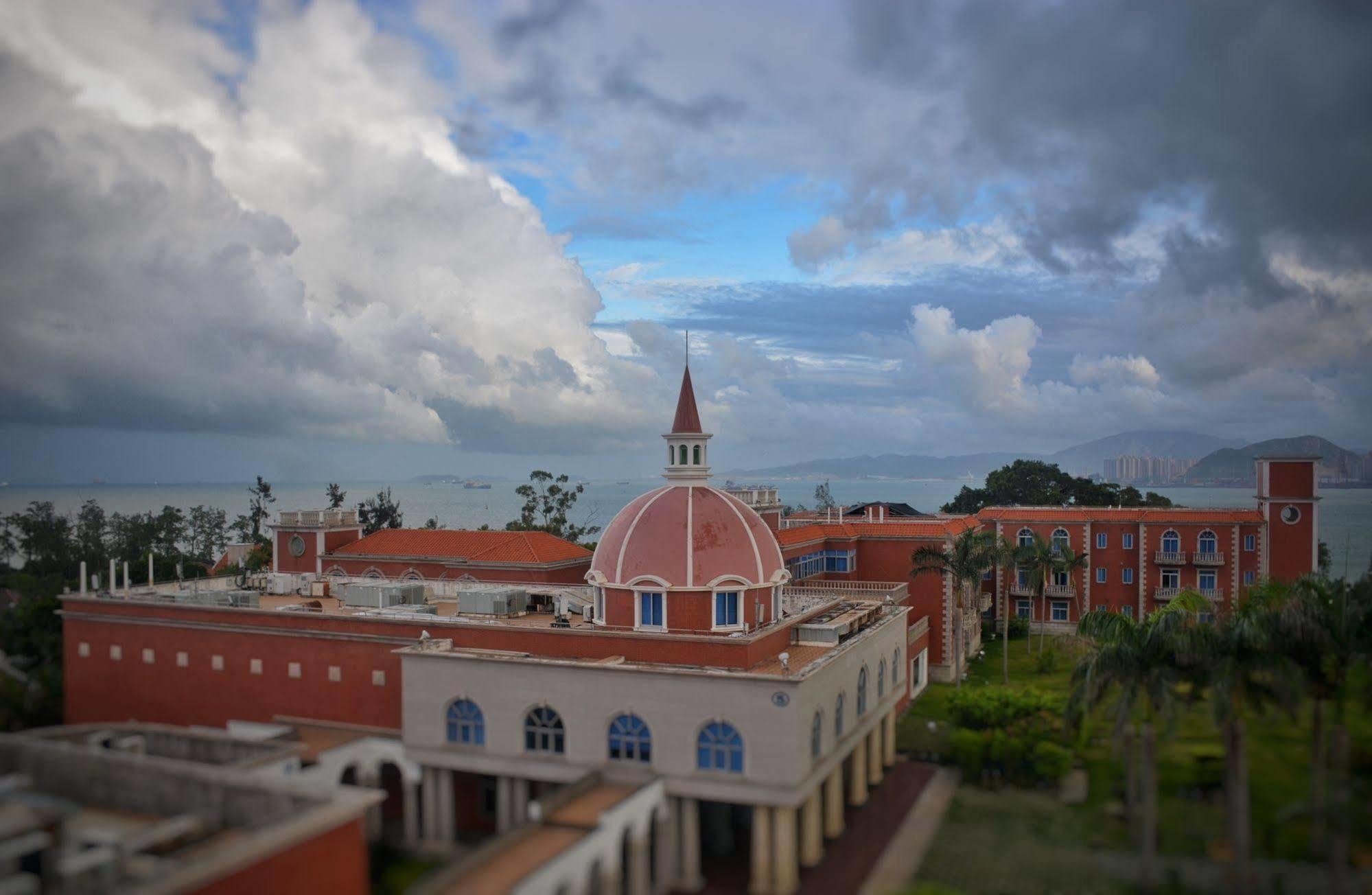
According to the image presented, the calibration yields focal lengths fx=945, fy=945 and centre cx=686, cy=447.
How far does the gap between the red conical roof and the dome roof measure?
208 centimetres

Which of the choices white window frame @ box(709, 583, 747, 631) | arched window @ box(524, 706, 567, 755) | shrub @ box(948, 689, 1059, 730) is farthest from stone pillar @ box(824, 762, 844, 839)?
arched window @ box(524, 706, 567, 755)

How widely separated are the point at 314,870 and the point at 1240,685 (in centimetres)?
2032

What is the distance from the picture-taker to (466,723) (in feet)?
87.9

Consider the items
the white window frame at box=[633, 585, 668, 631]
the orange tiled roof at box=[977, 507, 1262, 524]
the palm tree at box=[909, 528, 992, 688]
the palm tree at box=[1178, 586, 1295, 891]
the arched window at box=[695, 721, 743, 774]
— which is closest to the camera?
the palm tree at box=[1178, 586, 1295, 891]

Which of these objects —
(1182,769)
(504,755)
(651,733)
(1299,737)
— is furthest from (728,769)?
(1299,737)

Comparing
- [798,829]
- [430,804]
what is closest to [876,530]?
[798,829]

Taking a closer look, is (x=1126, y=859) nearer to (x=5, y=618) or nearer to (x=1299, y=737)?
(x=1299, y=737)

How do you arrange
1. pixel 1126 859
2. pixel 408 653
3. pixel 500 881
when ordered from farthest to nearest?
pixel 408 653, pixel 1126 859, pixel 500 881

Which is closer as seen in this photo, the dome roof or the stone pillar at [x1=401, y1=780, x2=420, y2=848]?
the stone pillar at [x1=401, y1=780, x2=420, y2=848]

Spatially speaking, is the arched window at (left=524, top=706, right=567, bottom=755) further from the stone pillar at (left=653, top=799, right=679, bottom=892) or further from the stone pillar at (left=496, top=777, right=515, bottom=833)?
the stone pillar at (left=653, top=799, right=679, bottom=892)

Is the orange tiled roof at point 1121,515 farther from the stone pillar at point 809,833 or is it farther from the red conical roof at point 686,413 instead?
the stone pillar at point 809,833

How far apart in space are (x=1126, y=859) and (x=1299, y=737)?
16.4 ft

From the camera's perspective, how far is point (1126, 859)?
21.5 m

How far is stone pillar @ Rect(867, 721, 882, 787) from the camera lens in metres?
32.4
